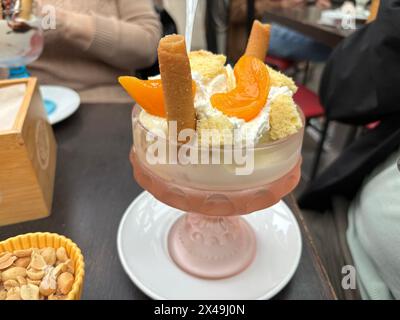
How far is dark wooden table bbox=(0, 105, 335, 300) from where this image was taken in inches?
16.9

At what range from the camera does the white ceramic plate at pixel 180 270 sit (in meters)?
0.42

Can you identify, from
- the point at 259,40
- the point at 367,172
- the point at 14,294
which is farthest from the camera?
the point at 367,172

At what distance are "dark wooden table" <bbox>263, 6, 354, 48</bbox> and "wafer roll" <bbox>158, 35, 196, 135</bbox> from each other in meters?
1.11

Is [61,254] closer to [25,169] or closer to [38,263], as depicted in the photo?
[38,263]

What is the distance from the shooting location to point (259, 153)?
1.15ft

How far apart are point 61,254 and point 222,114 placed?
233mm

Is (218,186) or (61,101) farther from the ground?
(218,186)

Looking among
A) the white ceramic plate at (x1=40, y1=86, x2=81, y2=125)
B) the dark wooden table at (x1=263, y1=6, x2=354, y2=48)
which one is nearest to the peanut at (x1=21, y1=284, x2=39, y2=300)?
the white ceramic plate at (x1=40, y1=86, x2=81, y2=125)

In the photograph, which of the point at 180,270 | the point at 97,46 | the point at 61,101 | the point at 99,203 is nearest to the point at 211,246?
the point at 180,270

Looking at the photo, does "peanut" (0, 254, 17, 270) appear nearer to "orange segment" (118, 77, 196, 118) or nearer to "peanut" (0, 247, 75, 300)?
"peanut" (0, 247, 75, 300)

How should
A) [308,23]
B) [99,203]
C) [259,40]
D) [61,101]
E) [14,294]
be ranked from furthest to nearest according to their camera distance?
1. [308,23]
2. [61,101]
3. [99,203]
4. [259,40]
5. [14,294]

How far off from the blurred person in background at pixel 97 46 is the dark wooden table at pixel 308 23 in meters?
0.67

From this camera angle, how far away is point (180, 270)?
0.46 m
